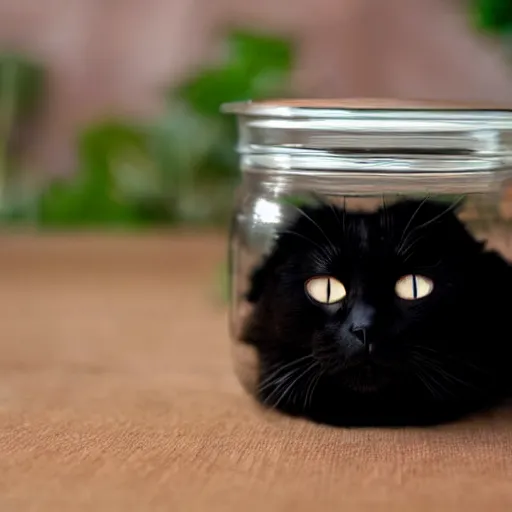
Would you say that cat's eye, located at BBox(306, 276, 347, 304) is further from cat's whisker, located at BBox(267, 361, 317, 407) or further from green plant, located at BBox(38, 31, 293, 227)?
green plant, located at BBox(38, 31, 293, 227)

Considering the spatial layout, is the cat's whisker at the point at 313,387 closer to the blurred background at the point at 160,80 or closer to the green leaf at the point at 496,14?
the green leaf at the point at 496,14

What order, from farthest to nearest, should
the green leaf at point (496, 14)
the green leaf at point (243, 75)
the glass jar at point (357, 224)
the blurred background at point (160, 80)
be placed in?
the blurred background at point (160, 80), the green leaf at point (243, 75), the green leaf at point (496, 14), the glass jar at point (357, 224)

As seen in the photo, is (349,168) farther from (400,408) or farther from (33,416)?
(33,416)

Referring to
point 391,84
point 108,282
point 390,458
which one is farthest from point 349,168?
point 391,84

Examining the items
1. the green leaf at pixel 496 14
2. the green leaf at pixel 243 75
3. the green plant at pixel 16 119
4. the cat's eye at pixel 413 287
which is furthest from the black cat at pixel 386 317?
the green plant at pixel 16 119

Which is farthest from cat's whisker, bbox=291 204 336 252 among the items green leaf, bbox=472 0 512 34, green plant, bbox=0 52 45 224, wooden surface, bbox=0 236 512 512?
green plant, bbox=0 52 45 224
